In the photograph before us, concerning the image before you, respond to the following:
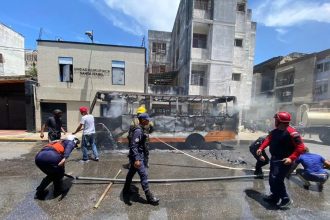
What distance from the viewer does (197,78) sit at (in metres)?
19.9

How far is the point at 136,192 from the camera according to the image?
442cm

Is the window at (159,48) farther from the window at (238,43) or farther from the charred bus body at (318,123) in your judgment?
the charred bus body at (318,123)

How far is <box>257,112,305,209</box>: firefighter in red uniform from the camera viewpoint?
3727mm

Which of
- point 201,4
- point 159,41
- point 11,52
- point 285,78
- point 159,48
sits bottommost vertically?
point 285,78

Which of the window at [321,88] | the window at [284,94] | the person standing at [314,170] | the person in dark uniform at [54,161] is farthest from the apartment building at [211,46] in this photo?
the person in dark uniform at [54,161]

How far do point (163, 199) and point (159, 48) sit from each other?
28.2 m

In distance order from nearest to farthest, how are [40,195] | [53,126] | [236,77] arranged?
[40,195] < [53,126] < [236,77]

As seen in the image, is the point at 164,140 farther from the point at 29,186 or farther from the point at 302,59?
the point at 302,59

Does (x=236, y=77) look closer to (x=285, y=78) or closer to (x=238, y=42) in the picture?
(x=238, y=42)

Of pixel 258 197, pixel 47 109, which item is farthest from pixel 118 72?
pixel 258 197

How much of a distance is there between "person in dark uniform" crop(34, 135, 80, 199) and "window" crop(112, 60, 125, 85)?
10881 mm

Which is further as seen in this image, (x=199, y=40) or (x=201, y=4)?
(x=199, y=40)

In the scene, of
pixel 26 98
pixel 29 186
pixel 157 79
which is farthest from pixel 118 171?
pixel 157 79

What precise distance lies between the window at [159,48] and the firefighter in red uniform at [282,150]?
27.7 meters
